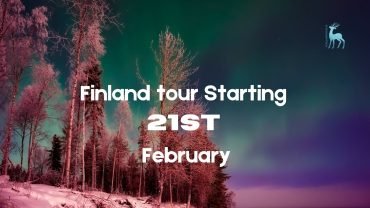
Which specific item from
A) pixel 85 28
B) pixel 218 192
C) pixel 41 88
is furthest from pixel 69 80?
pixel 218 192

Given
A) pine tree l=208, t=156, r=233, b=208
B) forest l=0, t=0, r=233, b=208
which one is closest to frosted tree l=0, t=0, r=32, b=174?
forest l=0, t=0, r=233, b=208

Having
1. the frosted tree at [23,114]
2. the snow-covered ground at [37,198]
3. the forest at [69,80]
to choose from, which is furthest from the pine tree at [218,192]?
the snow-covered ground at [37,198]

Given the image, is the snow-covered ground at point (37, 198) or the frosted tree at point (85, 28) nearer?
the snow-covered ground at point (37, 198)

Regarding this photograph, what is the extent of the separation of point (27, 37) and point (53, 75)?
43.4ft

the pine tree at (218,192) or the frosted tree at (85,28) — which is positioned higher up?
the frosted tree at (85,28)

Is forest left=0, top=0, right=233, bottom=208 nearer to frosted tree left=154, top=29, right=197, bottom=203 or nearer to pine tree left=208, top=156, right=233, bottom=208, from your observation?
frosted tree left=154, top=29, right=197, bottom=203

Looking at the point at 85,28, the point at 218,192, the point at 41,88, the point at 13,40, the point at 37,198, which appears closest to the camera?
the point at 37,198

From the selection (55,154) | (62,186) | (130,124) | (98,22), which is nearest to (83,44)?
(98,22)

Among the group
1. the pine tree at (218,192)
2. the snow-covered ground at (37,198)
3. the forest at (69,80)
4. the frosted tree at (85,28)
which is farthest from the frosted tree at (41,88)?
the pine tree at (218,192)

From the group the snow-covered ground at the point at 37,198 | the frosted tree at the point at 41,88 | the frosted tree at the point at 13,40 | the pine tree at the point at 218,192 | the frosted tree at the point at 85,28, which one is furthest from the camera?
the pine tree at the point at 218,192

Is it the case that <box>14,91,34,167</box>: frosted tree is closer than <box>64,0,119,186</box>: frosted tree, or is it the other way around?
<box>64,0,119,186</box>: frosted tree

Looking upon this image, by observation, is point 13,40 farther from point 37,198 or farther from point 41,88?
point 41,88

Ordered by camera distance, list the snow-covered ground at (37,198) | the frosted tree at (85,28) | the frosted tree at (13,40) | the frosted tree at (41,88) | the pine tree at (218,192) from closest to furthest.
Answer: the snow-covered ground at (37,198), the frosted tree at (13,40), the frosted tree at (85,28), the frosted tree at (41,88), the pine tree at (218,192)

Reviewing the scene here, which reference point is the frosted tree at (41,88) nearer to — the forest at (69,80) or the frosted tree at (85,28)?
the forest at (69,80)
